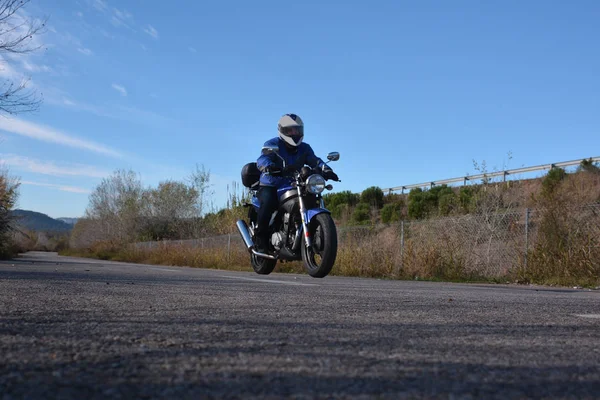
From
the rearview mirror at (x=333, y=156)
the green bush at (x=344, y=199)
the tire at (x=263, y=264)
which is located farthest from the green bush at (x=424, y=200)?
the rearview mirror at (x=333, y=156)

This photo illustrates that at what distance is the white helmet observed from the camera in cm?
684

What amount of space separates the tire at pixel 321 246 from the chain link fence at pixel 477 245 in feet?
25.6

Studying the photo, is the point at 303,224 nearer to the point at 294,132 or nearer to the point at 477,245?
the point at 294,132

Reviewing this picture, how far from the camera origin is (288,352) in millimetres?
2309

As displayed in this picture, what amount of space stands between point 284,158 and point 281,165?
0.33ft

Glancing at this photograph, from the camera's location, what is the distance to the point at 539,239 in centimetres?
1348

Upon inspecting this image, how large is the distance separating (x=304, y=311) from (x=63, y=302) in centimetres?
167

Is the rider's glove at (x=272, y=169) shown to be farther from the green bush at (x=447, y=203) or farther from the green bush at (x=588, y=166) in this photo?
the green bush at (x=588, y=166)

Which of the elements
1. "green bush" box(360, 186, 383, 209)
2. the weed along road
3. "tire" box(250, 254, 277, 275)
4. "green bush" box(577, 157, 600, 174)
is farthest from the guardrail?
the weed along road

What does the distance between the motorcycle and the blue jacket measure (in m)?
0.10

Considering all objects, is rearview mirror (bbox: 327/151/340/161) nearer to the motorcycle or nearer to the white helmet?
the motorcycle

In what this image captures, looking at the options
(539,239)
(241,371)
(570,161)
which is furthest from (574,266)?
(570,161)

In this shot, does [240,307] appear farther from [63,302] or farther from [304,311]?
[63,302]

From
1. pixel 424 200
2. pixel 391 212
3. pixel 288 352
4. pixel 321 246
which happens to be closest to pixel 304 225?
pixel 321 246
